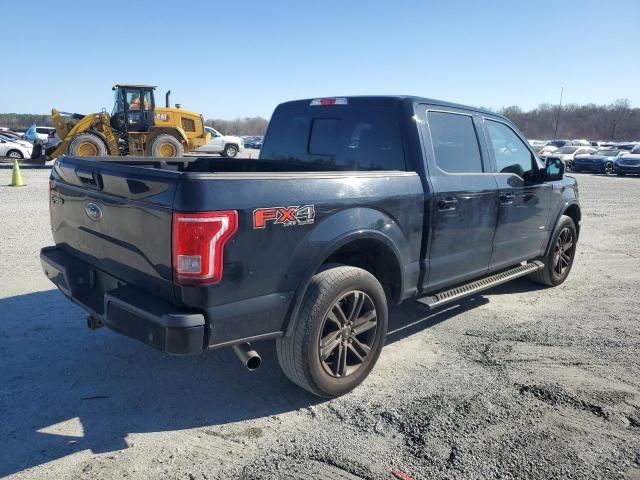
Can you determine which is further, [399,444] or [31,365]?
[31,365]

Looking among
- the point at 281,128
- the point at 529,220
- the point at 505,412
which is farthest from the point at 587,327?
the point at 281,128

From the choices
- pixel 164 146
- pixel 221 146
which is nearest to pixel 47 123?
pixel 221 146

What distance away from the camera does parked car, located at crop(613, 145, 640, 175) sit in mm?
25297

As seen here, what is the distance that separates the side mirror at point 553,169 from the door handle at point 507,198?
27.6 inches

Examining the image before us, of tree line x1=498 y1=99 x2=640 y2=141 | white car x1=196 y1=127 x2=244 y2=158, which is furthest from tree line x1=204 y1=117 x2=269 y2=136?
white car x1=196 y1=127 x2=244 y2=158

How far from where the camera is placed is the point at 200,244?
2484 millimetres

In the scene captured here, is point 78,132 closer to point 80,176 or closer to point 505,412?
point 80,176

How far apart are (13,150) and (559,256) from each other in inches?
928

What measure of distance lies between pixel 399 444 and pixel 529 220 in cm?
316

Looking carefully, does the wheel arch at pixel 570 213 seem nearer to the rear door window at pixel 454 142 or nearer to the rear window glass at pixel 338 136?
the rear door window at pixel 454 142

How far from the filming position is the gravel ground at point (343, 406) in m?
2.65

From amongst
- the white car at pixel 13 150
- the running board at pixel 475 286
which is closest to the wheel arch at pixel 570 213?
the running board at pixel 475 286

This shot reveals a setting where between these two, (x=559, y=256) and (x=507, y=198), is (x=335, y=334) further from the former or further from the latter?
(x=559, y=256)

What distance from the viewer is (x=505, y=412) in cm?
320
